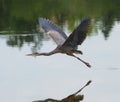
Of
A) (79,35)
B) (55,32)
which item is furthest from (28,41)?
(79,35)

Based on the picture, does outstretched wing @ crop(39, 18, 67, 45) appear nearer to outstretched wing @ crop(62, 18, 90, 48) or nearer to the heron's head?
outstretched wing @ crop(62, 18, 90, 48)

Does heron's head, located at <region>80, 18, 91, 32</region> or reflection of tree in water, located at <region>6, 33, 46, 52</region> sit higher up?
heron's head, located at <region>80, 18, 91, 32</region>

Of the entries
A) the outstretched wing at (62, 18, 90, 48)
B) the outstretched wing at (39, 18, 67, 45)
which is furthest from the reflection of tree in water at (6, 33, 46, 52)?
the outstretched wing at (62, 18, 90, 48)

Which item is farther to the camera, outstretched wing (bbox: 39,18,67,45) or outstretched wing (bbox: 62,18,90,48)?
outstretched wing (bbox: 39,18,67,45)

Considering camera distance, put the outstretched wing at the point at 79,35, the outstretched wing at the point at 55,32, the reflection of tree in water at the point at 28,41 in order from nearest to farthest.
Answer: the outstretched wing at the point at 79,35 < the outstretched wing at the point at 55,32 < the reflection of tree in water at the point at 28,41

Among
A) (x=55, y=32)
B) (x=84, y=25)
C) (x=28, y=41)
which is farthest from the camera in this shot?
(x=28, y=41)

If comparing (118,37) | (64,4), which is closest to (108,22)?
(118,37)

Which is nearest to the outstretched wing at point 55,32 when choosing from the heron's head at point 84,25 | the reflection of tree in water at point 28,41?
the heron's head at point 84,25

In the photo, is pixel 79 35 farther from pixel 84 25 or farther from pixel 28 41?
pixel 28 41

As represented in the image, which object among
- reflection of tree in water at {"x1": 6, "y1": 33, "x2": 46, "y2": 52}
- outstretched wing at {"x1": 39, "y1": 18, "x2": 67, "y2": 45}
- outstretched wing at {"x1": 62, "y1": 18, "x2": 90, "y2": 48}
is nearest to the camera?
outstretched wing at {"x1": 62, "y1": 18, "x2": 90, "y2": 48}

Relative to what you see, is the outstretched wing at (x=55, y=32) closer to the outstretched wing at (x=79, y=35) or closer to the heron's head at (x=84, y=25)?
the outstretched wing at (x=79, y=35)

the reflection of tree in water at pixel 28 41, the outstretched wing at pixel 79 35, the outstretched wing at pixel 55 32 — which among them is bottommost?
the reflection of tree in water at pixel 28 41

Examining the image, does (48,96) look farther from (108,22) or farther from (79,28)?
(108,22)

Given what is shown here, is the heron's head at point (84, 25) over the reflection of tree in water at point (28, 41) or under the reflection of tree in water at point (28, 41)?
over
